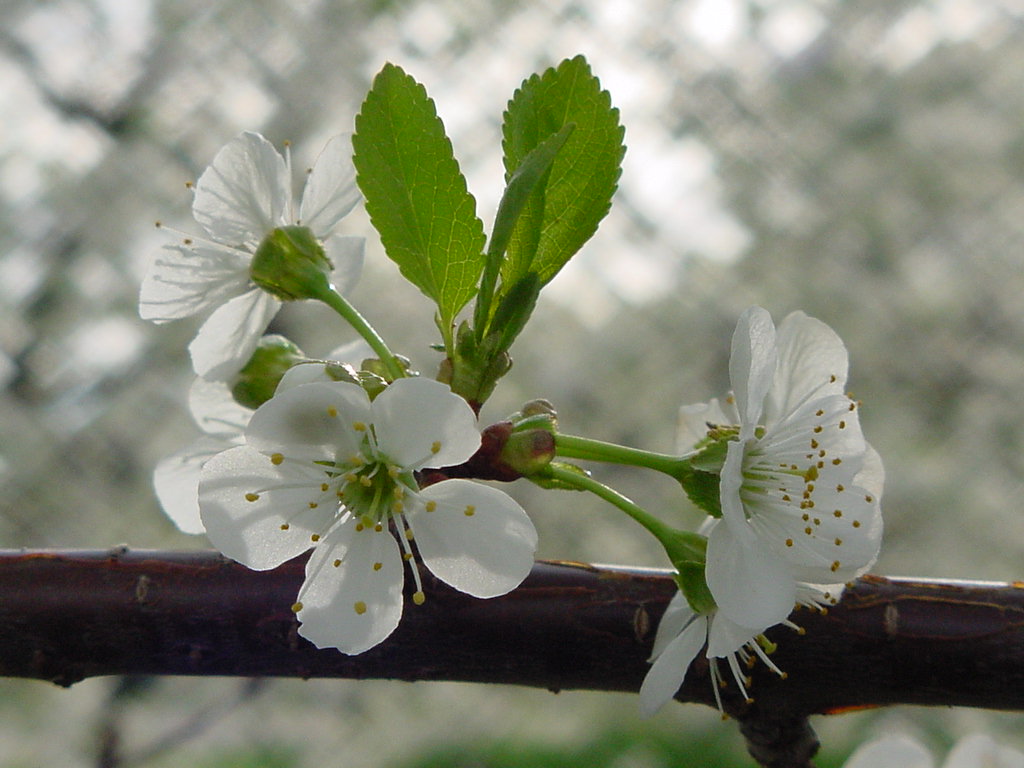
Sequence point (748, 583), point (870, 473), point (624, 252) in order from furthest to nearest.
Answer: point (624, 252) → point (870, 473) → point (748, 583)

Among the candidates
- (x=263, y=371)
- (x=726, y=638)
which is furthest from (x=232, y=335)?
(x=726, y=638)

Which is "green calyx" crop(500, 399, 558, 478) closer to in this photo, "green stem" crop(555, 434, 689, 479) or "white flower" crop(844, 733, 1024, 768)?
"green stem" crop(555, 434, 689, 479)

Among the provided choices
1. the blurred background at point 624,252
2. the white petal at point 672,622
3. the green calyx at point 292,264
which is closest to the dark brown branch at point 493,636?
the white petal at point 672,622

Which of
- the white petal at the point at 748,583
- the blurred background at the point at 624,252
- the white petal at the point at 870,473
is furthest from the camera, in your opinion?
the blurred background at the point at 624,252

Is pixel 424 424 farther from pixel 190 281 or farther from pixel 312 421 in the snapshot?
pixel 190 281

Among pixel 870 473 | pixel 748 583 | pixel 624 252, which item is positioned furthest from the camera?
pixel 624 252

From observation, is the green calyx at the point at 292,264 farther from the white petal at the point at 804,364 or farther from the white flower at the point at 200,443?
the white petal at the point at 804,364

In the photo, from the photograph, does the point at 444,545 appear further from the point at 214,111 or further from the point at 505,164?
the point at 214,111
